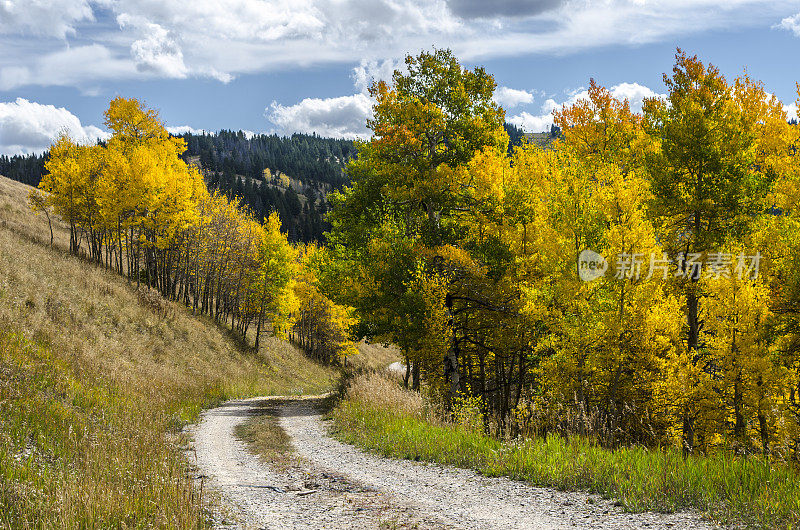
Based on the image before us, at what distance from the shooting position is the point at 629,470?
7203 mm

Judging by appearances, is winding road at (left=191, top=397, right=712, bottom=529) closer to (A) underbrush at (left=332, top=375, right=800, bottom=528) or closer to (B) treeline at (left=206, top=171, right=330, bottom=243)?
(A) underbrush at (left=332, top=375, right=800, bottom=528)

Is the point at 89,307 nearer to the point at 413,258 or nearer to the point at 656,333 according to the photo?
the point at 413,258

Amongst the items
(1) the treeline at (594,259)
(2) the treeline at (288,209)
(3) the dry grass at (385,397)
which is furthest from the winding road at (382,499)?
(2) the treeline at (288,209)

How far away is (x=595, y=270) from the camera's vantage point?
48.5 ft

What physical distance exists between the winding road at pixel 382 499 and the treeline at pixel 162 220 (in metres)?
24.2

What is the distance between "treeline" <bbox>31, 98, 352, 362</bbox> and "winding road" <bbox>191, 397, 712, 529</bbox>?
955 inches

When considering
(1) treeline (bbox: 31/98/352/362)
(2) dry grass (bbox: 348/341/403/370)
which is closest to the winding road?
(1) treeline (bbox: 31/98/352/362)

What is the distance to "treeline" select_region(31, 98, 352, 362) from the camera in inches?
1312

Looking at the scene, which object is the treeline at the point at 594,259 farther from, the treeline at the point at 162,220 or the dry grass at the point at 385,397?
the treeline at the point at 162,220

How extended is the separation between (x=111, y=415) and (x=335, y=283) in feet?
33.8

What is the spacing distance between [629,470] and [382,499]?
12.5ft

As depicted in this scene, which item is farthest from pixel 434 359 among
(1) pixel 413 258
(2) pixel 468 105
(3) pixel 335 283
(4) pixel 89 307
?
(4) pixel 89 307

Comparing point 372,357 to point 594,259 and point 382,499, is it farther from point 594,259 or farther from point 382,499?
point 382,499

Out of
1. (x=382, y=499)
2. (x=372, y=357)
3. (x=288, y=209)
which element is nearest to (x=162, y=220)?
(x=382, y=499)
